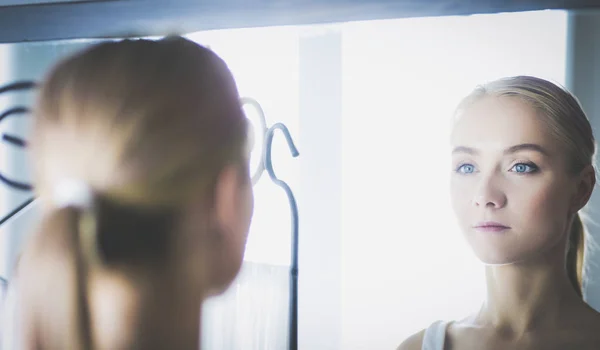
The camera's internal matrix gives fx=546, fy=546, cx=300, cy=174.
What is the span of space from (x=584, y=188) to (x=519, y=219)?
11 centimetres

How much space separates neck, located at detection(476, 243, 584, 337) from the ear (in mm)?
89

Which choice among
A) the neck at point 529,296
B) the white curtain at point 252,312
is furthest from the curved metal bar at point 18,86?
the neck at point 529,296

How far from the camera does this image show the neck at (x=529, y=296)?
32.8 inches

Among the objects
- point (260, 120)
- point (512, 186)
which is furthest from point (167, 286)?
point (512, 186)

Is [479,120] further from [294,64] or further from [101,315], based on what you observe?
[101,315]

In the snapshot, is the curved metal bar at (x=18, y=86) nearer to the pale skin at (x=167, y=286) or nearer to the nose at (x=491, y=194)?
the pale skin at (x=167, y=286)

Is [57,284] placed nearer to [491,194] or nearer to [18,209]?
[18,209]

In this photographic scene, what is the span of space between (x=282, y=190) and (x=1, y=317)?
57 centimetres

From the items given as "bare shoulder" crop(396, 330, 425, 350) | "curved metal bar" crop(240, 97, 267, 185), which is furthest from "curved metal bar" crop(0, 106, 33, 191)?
"bare shoulder" crop(396, 330, 425, 350)

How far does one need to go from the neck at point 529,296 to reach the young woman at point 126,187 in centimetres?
43

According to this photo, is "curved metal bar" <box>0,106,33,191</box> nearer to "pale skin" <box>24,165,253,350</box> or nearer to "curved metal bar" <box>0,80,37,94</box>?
"curved metal bar" <box>0,80,37,94</box>

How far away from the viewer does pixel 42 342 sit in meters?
0.72

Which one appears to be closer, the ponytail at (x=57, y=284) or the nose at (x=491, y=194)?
the ponytail at (x=57, y=284)

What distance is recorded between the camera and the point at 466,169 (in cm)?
85
